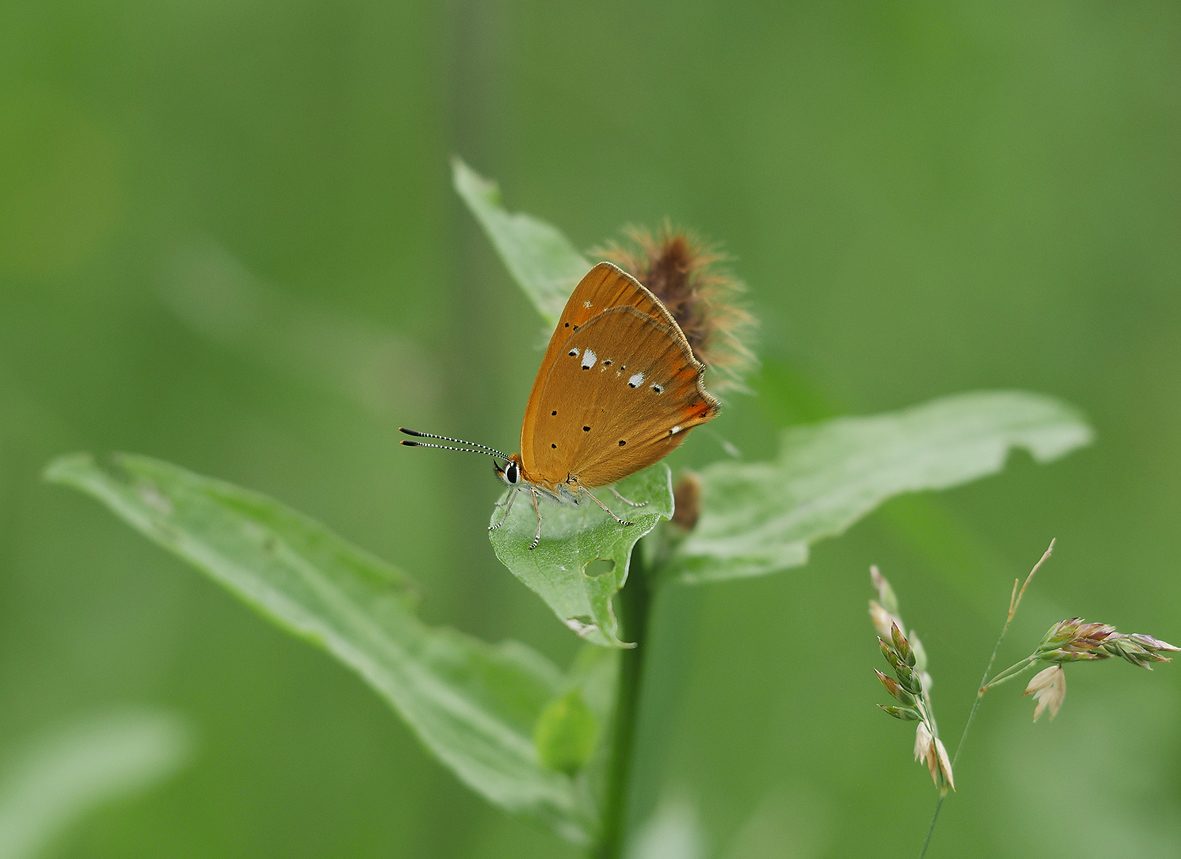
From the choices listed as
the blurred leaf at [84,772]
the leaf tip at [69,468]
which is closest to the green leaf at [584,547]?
the leaf tip at [69,468]

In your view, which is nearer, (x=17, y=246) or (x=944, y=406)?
(x=944, y=406)

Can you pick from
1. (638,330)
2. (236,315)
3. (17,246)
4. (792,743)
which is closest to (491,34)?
(236,315)

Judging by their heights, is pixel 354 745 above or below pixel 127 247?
below

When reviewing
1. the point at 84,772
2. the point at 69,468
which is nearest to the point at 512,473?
the point at 69,468

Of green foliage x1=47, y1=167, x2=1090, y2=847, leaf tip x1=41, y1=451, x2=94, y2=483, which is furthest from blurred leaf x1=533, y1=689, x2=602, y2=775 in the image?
leaf tip x1=41, y1=451, x2=94, y2=483

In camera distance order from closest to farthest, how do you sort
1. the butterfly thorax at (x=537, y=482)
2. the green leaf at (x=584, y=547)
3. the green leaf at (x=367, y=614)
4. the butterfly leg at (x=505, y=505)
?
the green leaf at (x=584, y=547), the butterfly leg at (x=505, y=505), the green leaf at (x=367, y=614), the butterfly thorax at (x=537, y=482)

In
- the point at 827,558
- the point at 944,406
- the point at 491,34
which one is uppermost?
the point at 491,34

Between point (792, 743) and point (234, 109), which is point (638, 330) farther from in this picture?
point (234, 109)

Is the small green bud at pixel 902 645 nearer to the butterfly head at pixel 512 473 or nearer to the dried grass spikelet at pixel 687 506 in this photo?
the dried grass spikelet at pixel 687 506

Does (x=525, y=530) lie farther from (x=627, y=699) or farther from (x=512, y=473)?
(x=512, y=473)
